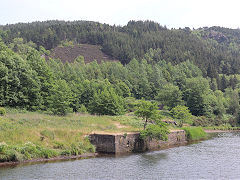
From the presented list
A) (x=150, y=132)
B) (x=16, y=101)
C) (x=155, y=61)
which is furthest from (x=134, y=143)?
(x=155, y=61)

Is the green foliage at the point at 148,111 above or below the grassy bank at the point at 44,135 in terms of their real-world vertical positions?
above

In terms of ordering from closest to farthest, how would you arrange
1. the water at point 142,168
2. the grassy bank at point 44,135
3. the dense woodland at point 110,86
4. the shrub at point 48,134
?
the water at point 142,168 → the grassy bank at point 44,135 → the shrub at point 48,134 → the dense woodland at point 110,86

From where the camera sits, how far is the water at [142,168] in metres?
31.9

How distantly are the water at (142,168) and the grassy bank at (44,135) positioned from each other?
308 cm

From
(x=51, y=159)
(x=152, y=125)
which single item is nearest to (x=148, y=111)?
(x=152, y=125)

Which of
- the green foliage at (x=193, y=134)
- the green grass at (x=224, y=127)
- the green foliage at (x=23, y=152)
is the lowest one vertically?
the green grass at (x=224, y=127)

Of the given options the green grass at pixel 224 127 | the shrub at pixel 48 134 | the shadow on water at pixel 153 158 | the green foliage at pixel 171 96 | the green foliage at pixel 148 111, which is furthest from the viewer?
the green foliage at pixel 171 96

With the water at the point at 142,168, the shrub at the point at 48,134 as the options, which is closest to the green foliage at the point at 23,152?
the water at the point at 142,168

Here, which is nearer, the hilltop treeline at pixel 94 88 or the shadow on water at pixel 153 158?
the shadow on water at pixel 153 158

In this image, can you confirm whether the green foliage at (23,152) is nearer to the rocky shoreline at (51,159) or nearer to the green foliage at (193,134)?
the rocky shoreline at (51,159)

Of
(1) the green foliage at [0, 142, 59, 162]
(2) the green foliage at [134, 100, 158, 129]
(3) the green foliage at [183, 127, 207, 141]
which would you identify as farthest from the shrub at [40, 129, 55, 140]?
(3) the green foliage at [183, 127, 207, 141]

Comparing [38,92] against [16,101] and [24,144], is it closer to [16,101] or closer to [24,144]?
[16,101]

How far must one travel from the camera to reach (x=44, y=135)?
42.6 metres

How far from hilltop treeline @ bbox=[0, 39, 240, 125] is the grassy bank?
8.11 meters
